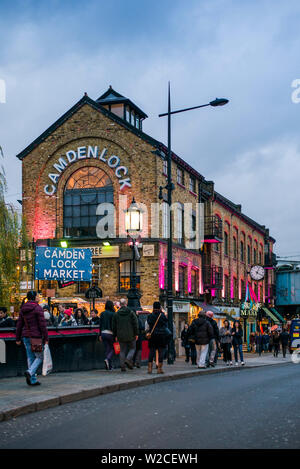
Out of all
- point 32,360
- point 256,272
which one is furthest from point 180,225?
point 32,360

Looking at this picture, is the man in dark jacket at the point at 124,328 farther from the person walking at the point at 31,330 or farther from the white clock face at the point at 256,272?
the white clock face at the point at 256,272

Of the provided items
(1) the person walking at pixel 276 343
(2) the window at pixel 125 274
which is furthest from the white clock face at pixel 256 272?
(2) the window at pixel 125 274

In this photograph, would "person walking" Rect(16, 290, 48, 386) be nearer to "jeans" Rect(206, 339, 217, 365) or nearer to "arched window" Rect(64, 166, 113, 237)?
"jeans" Rect(206, 339, 217, 365)

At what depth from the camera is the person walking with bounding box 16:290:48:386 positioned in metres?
12.0

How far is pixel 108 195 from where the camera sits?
3319 cm

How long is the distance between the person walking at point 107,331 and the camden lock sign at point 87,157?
674 inches

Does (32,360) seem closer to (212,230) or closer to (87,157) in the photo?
(87,157)

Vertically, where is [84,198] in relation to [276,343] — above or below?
above

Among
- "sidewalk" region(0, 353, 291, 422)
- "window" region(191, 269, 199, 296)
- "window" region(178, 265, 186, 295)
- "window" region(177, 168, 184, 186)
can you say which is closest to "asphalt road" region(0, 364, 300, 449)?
"sidewalk" region(0, 353, 291, 422)

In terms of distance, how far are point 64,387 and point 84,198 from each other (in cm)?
2226

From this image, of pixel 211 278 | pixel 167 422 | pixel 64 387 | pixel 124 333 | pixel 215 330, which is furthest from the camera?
pixel 211 278
